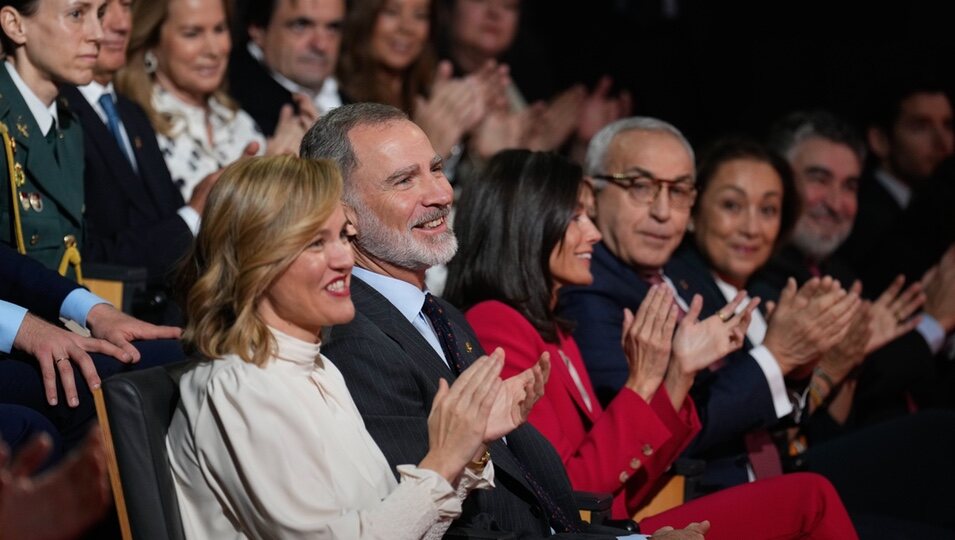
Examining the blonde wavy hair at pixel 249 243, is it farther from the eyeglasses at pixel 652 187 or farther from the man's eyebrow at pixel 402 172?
the eyeglasses at pixel 652 187

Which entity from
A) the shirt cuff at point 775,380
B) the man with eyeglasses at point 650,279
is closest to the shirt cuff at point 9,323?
the man with eyeglasses at point 650,279

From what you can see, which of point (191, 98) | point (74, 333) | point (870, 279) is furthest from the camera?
point (870, 279)

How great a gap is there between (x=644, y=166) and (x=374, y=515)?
6.60 ft

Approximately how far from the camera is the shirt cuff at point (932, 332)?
4902 millimetres

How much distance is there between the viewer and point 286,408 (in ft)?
7.71

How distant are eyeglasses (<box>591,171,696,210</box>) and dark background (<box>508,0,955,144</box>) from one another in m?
2.64

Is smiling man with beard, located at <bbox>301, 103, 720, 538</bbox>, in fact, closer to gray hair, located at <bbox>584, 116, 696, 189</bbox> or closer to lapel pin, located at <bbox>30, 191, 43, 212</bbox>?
lapel pin, located at <bbox>30, 191, 43, 212</bbox>

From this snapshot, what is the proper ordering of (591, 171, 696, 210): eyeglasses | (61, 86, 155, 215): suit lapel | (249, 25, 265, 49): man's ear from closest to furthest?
(61, 86, 155, 215): suit lapel
(591, 171, 696, 210): eyeglasses
(249, 25, 265, 49): man's ear

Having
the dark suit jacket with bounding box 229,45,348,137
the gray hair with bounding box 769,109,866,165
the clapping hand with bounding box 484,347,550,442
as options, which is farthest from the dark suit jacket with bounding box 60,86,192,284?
the gray hair with bounding box 769,109,866,165

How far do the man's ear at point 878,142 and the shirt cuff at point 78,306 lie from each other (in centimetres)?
421

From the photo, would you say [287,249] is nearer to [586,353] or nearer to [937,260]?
[586,353]

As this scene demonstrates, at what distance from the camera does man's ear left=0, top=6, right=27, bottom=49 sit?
11.0 ft

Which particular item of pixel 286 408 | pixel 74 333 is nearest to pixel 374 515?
pixel 286 408

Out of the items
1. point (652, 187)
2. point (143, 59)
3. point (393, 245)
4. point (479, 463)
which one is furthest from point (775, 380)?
point (143, 59)
